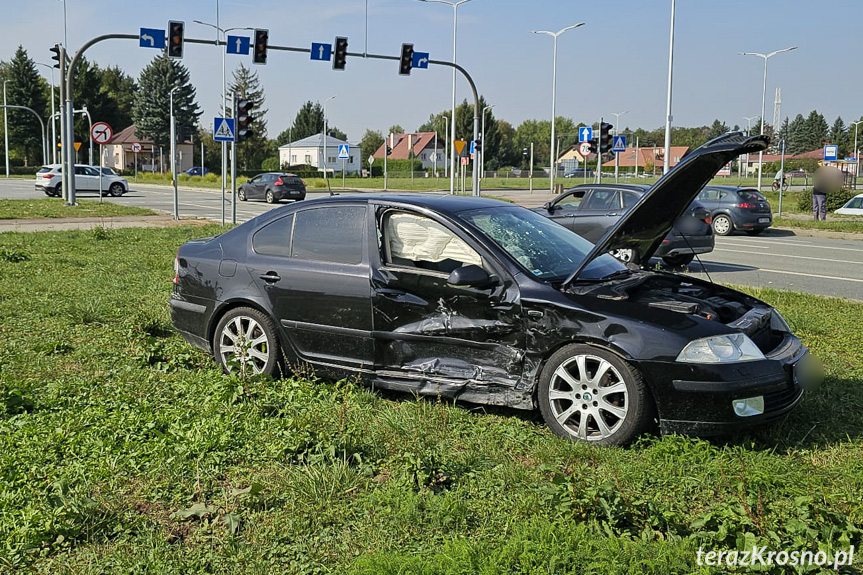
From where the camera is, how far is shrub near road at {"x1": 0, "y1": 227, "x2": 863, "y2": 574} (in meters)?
3.44

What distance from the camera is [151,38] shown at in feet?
96.8

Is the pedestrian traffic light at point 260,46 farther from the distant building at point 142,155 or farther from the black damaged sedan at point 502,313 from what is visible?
the distant building at point 142,155

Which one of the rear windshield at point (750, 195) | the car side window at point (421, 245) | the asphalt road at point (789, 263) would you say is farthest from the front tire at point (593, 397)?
the rear windshield at point (750, 195)

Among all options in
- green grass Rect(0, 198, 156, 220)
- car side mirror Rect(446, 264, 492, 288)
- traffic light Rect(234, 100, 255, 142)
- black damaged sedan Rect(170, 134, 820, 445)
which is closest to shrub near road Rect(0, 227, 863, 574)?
black damaged sedan Rect(170, 134, 820, 445)

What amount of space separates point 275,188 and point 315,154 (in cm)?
7750

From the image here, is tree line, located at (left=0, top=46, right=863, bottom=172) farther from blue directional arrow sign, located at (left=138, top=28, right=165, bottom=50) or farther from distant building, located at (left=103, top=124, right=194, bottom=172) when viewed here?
blue directional arrow sign, located at (left=138, top=28, right=165, bottom=50)

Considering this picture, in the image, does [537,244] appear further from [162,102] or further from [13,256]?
[162,102]

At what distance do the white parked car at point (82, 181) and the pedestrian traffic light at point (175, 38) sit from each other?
12760 millimetres

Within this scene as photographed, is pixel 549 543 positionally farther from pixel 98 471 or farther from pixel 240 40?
pixel 240 40

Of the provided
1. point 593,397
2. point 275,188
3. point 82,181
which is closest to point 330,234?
point 593,397

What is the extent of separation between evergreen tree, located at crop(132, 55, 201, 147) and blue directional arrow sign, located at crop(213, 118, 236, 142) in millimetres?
78563

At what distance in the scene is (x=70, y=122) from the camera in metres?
29.3

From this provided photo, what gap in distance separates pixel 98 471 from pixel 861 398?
196 inches

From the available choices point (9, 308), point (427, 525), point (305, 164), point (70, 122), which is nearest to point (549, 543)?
point (427, 525)
